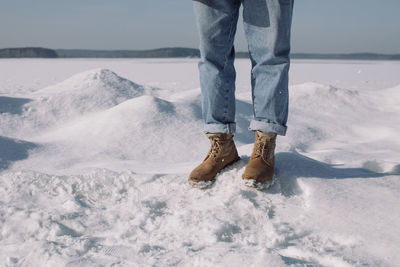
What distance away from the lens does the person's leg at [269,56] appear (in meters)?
1.25

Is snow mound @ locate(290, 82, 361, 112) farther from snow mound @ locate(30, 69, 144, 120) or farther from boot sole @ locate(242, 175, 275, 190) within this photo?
boot sole @ locate(242, 175, 275, 190)

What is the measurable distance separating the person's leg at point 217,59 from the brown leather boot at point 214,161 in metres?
0.04

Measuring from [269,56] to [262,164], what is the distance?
0.36 meters

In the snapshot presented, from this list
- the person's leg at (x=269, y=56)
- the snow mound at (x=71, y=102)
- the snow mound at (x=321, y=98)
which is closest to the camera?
the person's leg at (x=269, y=56)

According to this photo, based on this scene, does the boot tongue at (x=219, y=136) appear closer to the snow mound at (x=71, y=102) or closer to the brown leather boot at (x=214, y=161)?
the brown leather boot at (x=214, y=161)

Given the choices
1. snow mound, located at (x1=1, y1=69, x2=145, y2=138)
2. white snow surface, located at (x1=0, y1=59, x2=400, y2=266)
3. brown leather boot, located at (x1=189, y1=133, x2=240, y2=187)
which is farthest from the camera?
snow mound, located at (x1=1, y1=69, x2=145, y2=138)

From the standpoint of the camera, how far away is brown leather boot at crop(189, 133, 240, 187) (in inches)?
53.2

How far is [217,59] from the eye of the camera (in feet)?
4.42

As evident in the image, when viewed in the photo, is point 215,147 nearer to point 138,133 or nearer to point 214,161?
point 214,161

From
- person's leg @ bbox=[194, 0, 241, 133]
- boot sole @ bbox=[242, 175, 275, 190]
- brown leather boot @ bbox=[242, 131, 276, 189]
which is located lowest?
boot sole @ bbox=[242, 175, 275, 190]

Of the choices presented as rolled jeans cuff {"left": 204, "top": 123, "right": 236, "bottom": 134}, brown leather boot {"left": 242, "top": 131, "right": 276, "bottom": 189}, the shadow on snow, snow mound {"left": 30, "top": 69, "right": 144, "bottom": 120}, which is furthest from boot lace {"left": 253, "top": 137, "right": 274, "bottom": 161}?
snow mound {"left": 30, "top": 69, "right": 144, "bottom": 120}

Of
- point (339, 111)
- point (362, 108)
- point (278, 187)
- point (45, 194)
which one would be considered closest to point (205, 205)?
point (278, 187)

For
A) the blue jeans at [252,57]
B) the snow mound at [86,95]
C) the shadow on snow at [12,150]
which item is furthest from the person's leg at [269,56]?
the snow mound at [86,95]

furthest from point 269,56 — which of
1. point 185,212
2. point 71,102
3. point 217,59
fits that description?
point 71,102
